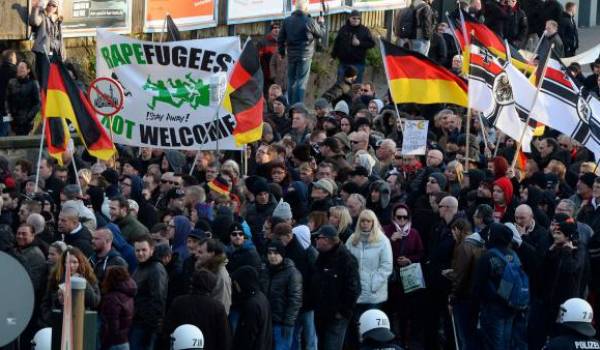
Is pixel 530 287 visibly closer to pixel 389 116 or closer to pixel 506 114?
pixel 506 114

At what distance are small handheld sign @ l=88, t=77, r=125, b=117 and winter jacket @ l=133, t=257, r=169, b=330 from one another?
4871mm

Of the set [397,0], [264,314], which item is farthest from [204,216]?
[397,0]

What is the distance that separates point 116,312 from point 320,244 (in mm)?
2402

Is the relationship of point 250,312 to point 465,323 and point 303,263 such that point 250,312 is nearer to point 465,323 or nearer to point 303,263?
point 303,263

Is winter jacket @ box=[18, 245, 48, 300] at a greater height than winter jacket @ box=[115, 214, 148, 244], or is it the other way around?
winter jacket @ box=[115, 214, 148, 244]

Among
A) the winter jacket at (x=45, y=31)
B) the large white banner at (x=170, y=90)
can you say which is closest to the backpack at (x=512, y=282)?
the large white banner at (x=170, y=90)

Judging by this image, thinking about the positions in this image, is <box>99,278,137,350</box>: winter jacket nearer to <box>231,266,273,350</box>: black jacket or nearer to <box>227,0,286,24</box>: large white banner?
<box>231,266,273,350</box>: black jacket

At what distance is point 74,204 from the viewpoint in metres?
19.5

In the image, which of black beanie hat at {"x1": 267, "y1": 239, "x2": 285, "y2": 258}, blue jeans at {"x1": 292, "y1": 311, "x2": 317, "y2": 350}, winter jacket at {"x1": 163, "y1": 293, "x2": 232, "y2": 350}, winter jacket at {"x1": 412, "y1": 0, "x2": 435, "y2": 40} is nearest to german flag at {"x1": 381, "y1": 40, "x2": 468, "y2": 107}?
blue jeans at {"x1": 292, "y1": 311, "x2": 317, "y2": 350}

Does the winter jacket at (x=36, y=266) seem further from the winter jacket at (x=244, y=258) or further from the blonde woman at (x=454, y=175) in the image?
the blonde woman at (x=454, y=175)

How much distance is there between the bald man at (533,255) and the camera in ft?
61.8

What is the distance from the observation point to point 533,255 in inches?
741

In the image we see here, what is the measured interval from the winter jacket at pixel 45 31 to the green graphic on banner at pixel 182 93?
492cm

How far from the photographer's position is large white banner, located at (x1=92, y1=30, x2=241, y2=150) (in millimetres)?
22125
